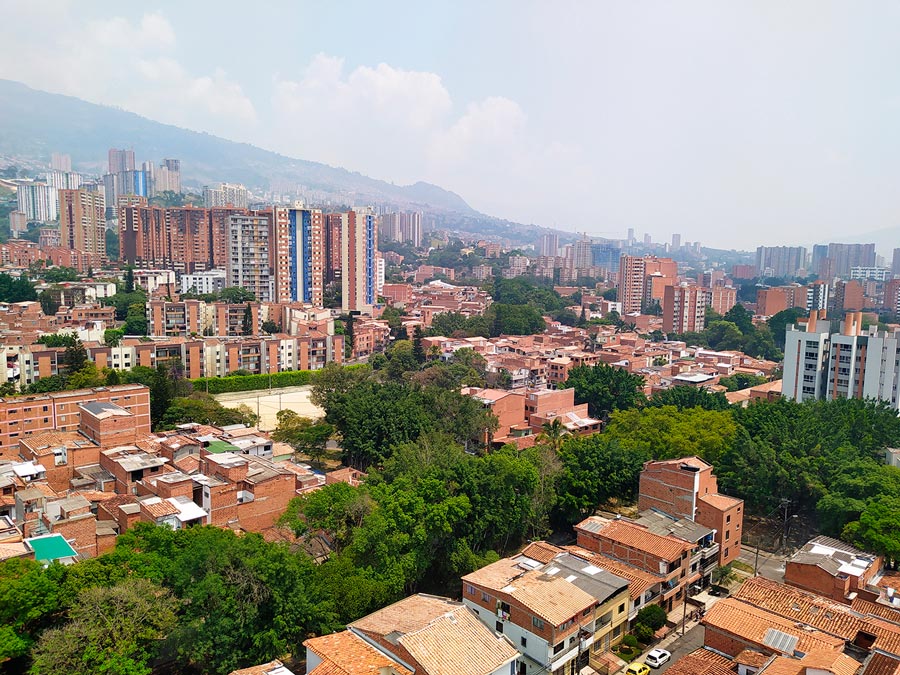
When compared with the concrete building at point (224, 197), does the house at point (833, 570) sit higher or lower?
lower

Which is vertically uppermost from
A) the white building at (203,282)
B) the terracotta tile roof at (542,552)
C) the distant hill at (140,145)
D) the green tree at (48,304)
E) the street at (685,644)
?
the distant hill at (140,145)

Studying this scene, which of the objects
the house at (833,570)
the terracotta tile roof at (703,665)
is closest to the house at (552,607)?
the terracotta tile roof at (703,665)

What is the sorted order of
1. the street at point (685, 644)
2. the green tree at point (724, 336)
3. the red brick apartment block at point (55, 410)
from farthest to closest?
1. the green tree at point (724, 336)
2. the red brick apartment block at point (55, 410)
3. the street at point (685, 644)

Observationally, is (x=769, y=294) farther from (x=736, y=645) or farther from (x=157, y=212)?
(x=736, y=645)

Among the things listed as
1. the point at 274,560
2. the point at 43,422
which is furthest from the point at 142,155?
the point at 274,560

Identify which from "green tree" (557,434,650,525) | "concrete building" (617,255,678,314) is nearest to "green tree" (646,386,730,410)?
"green tree" (557,434,650,525)

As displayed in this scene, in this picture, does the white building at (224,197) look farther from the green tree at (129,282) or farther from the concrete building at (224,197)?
the green tree at (129,282)
